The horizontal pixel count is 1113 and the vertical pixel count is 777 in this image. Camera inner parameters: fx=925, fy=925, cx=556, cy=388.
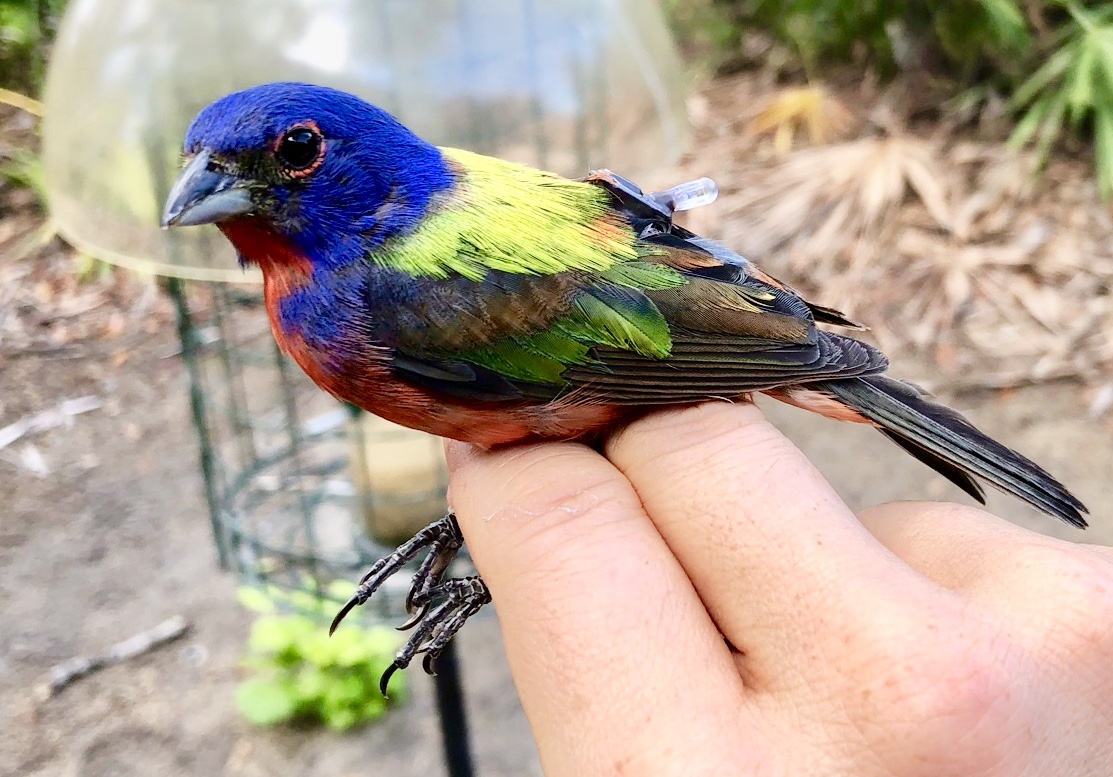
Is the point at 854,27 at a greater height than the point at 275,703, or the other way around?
the point at 854,27

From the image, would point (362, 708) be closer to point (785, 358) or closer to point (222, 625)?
point (222, 625)

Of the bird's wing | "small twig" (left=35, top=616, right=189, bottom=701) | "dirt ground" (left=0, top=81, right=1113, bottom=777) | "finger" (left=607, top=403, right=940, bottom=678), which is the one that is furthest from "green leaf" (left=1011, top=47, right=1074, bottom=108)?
"small twig" (left=35, top=616, right=189, bottom=701)

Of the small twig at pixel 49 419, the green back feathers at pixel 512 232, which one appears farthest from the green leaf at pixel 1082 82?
the small twig at pixel 49 419

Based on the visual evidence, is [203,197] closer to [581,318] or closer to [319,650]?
[581,318]

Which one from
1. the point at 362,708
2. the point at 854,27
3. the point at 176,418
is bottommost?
the point at 176,418

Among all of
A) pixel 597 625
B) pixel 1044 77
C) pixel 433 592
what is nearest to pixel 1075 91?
pixel 1044 77

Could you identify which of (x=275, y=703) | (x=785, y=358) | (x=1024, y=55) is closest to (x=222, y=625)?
(x=275, y=703)
